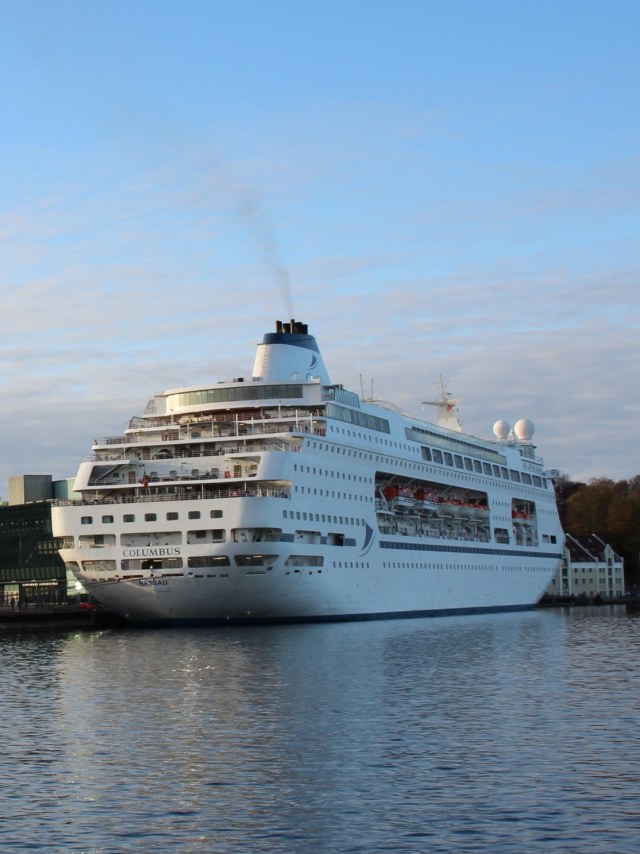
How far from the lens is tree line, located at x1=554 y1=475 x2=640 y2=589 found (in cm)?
14625

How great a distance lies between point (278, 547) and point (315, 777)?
32.7 m

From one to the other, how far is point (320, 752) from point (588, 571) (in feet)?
390

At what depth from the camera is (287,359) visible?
6794cm

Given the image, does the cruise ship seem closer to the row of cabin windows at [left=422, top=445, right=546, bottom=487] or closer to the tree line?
the row of cabin windows at [left=422, top=445, right=546, bottom=487]

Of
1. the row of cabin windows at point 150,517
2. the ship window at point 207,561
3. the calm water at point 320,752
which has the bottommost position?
the calm water at point 320,752

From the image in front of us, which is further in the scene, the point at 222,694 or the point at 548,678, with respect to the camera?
the point at 548,678

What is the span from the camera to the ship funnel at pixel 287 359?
6750cm

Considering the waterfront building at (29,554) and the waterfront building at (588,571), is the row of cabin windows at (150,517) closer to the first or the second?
the waterfront building at (29,554)

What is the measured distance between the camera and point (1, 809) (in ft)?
67.4

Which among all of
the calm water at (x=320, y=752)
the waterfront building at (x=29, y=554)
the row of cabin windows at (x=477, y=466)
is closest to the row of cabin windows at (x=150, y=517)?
the calm water at (x=320, y=752)

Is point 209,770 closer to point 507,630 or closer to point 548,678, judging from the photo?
point 548,678

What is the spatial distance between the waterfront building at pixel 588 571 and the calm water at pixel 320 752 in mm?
93375

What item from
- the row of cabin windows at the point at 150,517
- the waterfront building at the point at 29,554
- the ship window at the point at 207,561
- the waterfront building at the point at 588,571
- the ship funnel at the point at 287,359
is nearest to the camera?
the ship window at the point at 207,561

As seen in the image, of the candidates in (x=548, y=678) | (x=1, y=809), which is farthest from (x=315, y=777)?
(x=548, y=678)
